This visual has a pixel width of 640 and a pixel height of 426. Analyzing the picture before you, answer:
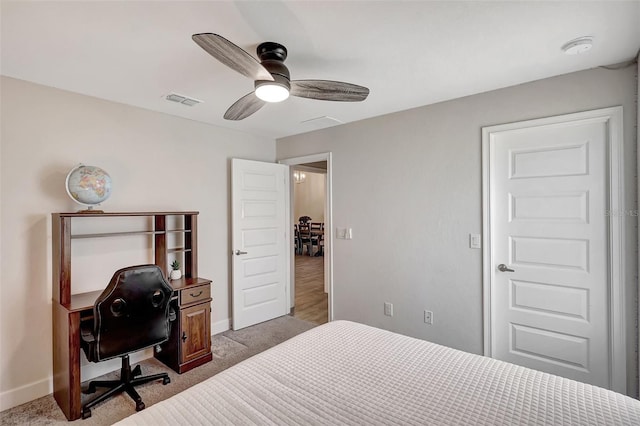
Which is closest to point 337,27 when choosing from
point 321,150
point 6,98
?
point 321,150

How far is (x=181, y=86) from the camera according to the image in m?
2.48

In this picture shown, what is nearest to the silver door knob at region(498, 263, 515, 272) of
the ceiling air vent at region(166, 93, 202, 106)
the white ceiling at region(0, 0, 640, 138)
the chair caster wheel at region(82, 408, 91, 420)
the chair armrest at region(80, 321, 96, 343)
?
the white ceiling at region(0, 0, 640, 138)

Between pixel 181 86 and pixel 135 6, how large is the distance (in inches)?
39.1

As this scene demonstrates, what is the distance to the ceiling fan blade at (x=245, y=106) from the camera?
2041 mm

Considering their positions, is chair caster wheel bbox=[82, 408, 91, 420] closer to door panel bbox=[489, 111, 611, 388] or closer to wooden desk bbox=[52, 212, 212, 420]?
wooden desk bbox=[52, 212, 212, 420]

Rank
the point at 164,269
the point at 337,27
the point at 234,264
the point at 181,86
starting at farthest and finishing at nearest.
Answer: the point at 234,264
the point at 164,269
the point at 181,86
the point at 337,27

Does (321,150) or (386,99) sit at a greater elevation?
(386,99)

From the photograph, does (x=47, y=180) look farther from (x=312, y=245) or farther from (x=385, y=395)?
(x=312, y=245)

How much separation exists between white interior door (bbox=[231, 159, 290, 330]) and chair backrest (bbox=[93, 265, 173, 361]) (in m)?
1.36

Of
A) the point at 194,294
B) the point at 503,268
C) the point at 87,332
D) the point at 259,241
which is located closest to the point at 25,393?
the point at 87,332

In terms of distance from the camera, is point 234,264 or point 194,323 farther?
point 234,264

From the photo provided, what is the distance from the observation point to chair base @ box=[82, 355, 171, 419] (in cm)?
221

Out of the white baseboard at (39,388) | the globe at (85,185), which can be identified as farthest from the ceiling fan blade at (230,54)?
the white baseboard at (39,388)

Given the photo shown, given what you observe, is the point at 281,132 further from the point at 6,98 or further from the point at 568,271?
the point at 568,271
